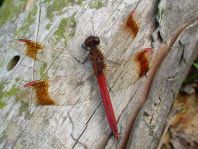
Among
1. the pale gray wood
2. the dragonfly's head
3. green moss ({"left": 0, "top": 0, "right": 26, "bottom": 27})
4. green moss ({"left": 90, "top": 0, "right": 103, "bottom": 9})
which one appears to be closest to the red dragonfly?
the dragonfly's head

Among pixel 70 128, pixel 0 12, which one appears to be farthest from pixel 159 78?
pixel 0 12

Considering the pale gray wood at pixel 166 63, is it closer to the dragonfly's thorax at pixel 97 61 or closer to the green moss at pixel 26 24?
the dragonfly's thorax at pixel 97 61

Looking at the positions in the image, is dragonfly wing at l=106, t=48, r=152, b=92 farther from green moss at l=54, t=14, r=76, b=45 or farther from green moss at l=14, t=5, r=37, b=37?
green moss at l=14, t=5, r=37, b=37

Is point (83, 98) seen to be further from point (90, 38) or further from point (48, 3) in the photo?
point (48, 3)

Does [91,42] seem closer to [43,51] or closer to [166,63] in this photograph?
[43,51]

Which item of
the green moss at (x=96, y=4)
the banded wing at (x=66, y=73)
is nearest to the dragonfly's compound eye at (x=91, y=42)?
the banded wing at (x=66, y=73)

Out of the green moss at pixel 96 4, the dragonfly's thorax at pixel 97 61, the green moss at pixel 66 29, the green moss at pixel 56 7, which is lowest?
the dragonfly's thorax at pixel 97 61
